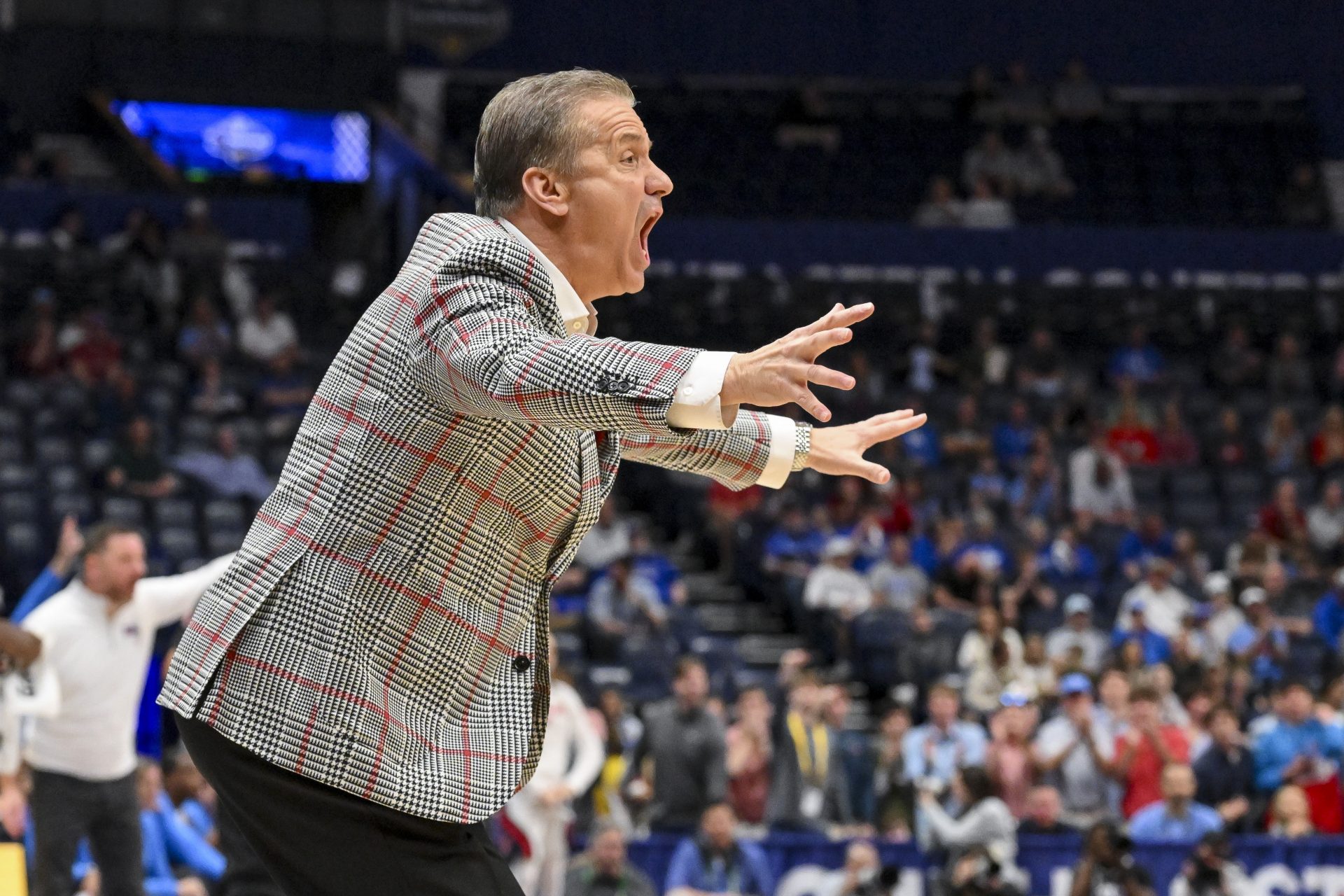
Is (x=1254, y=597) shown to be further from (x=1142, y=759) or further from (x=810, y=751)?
(x=810, y=751)

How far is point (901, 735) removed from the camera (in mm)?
10883

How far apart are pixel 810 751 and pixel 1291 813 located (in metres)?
2.76

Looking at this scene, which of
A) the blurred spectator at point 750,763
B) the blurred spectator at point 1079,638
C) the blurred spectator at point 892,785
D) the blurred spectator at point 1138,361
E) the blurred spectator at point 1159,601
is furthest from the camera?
the blurred spectator at point 1138,361

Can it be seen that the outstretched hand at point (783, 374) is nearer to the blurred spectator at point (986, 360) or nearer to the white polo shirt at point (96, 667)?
the white polo shirt at point (96, 667)

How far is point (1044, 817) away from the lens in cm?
1034

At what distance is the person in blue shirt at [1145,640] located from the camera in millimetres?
12930

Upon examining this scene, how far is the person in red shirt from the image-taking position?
36.0 feet

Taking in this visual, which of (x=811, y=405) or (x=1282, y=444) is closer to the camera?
(x=811, y=405)

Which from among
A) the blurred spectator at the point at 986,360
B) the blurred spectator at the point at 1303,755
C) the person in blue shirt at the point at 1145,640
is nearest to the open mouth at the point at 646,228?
the blurred spectator at the point at 1303,755

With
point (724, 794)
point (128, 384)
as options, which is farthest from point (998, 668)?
point (128, 384)

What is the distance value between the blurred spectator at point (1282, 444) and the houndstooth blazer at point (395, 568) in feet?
48.2

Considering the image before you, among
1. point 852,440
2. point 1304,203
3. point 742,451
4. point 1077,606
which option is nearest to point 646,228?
point 742,451

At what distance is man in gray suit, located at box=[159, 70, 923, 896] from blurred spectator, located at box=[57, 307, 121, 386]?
1258 cm

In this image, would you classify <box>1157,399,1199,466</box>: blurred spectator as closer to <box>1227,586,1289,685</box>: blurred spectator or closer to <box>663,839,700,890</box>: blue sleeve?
<box>1227,586,1289,685</box>: blurred spectator
